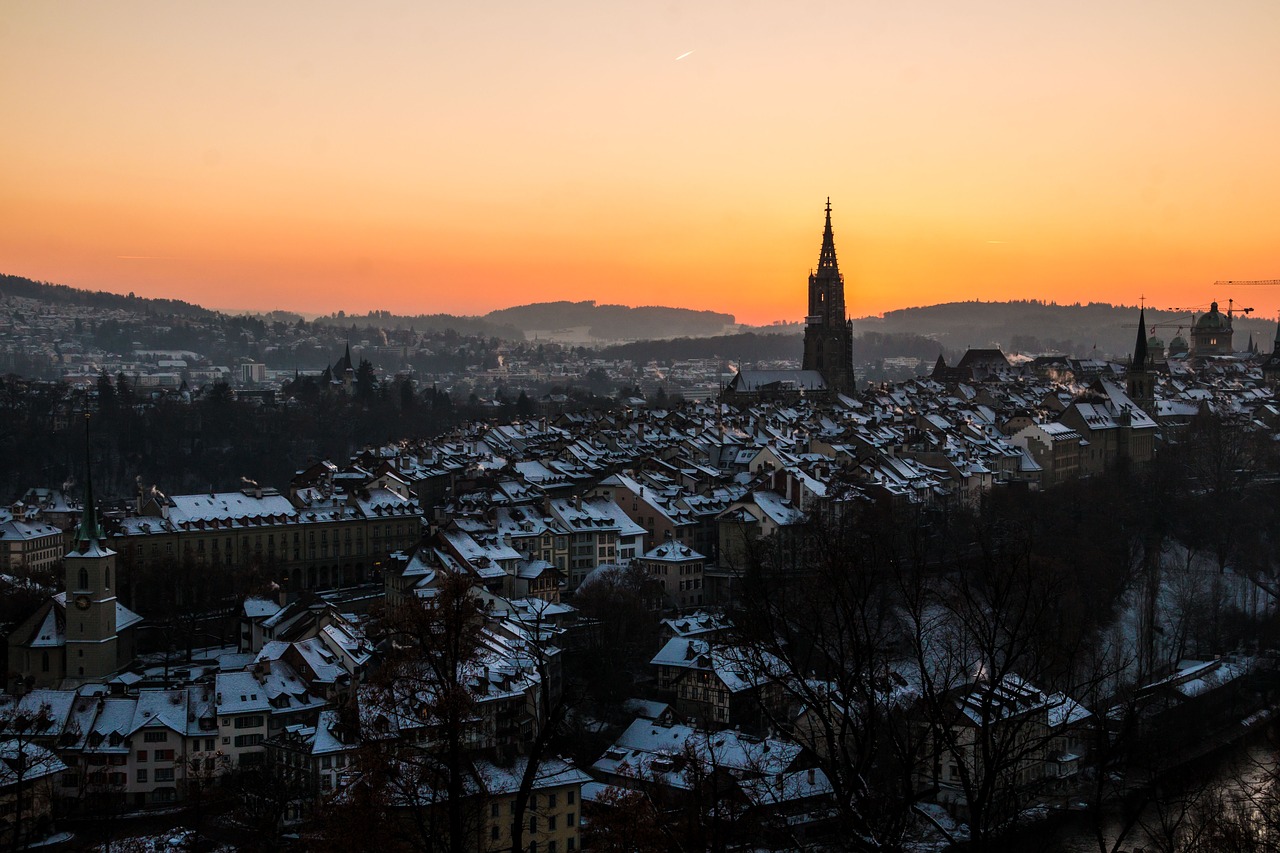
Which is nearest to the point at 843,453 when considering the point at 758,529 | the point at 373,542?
the point at 758,529

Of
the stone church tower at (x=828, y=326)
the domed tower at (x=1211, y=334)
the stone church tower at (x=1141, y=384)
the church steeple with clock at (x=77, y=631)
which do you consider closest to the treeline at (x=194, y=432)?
the stone church tower at (x=828, y=326)

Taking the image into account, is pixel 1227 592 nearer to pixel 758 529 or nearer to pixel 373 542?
pixel 758 529

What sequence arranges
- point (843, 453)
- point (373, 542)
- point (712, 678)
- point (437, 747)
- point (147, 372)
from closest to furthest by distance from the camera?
point (437, 747)
point (712, 678)
point (373, 542)
point (843, 453)
point (147, 372)

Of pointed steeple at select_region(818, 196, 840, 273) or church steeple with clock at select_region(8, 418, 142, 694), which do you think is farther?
pointed steeple at select_region(818, 196, 840, 273)

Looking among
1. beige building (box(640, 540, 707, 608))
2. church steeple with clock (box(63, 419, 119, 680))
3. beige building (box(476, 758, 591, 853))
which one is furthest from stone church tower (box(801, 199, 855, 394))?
beige building (box(476, 758, 591, 853))

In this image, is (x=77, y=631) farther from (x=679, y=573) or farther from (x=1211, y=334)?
(x=1211, y=334)

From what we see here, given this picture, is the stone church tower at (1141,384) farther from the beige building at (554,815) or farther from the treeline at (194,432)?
the beige building at (554,815)

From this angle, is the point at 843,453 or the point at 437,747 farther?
the point at 843,453

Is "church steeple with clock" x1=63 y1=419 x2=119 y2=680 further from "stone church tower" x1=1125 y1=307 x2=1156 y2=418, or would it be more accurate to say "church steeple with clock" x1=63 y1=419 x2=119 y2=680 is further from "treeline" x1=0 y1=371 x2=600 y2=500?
"stone church tower" x1=1125 y1=307 x2=1156 y2=418
